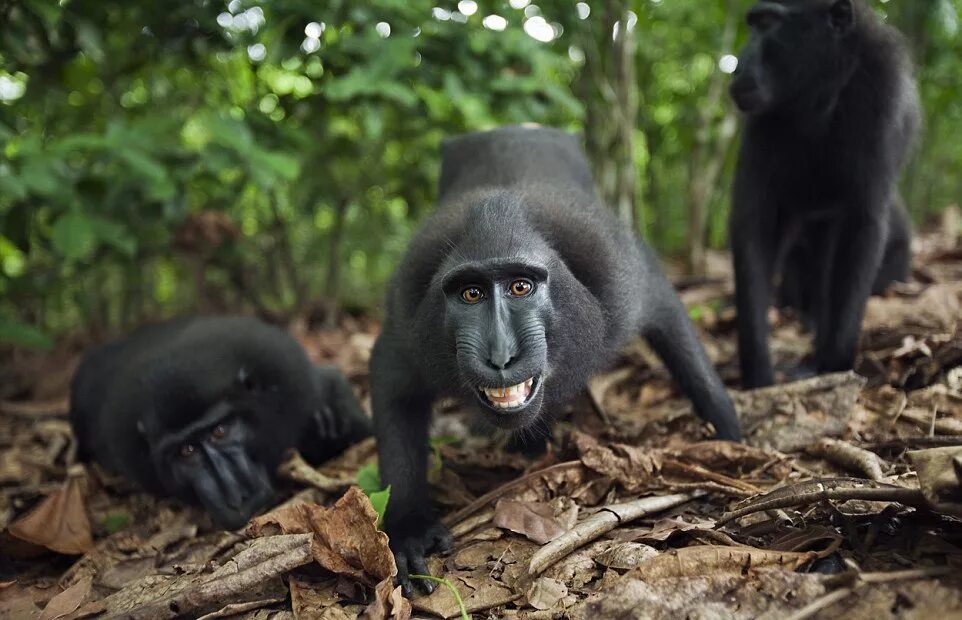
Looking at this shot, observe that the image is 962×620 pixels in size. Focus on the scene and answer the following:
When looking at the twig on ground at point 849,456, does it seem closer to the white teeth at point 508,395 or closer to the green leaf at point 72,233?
the white teeth at point 508,395

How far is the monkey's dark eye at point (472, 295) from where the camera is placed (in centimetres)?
309

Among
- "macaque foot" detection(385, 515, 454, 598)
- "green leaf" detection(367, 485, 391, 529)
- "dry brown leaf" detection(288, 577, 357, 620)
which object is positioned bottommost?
"macaque foot" detection(385, 515, 454, 598)

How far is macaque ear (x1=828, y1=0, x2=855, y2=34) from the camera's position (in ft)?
14.6

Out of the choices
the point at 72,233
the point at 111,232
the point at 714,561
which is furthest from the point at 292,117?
the point at 714,561

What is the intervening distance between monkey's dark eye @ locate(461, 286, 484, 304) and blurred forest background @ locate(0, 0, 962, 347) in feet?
7.03

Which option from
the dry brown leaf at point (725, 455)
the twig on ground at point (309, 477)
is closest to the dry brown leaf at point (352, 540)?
the twig on ground at point (309, 477)

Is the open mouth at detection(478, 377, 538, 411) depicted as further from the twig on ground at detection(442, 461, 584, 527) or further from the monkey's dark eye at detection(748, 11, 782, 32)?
the monkey's dark eye at detection(748, 11, 782, 32)

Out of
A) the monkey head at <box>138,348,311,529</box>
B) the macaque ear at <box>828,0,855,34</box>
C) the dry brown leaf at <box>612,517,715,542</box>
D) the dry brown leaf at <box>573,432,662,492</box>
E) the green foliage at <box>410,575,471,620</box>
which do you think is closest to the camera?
the green foliage at <box>410,575,471,620</box>

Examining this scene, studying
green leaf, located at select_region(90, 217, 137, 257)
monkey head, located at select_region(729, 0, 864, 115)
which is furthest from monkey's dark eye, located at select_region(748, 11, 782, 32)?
green leaf, located at select_region(90, 217, 137, 257)

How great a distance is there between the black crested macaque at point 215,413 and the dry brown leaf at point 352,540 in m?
1.23

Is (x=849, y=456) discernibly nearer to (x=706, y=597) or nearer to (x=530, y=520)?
(x=706, y=597)

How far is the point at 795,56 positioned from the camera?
179 inches

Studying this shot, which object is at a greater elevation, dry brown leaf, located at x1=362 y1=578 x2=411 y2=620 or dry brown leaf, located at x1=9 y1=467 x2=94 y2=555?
dry brown leaf, located at x1=362 y1=578 x2=411 y2=620

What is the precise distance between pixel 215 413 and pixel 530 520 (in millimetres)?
2149
